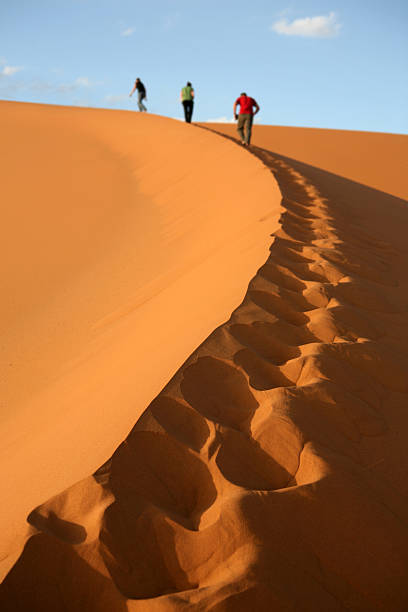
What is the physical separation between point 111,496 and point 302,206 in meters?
4.15

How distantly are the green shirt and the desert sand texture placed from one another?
11.0 m

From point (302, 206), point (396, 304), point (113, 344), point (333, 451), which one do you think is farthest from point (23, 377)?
point (302, 206)

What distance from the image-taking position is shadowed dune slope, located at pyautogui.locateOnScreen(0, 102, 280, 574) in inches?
63.9

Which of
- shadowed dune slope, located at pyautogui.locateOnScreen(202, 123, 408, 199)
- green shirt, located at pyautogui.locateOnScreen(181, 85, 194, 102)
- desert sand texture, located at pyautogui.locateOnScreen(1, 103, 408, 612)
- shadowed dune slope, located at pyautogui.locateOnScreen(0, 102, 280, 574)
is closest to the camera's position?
desert sand texture, located at pyautogui.locateOnScreen(1, 103, 408, 612)

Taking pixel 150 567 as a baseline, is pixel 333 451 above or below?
above

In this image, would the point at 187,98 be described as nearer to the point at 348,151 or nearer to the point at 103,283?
the point at 348,151

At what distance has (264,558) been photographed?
42.9 inches

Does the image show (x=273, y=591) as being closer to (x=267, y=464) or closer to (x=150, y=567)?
(x=150, y=567)

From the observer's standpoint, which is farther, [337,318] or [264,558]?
[337,318]

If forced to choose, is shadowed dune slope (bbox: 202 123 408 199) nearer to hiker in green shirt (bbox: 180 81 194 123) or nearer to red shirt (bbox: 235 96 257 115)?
hiker in green shirt (bbox: 180 81 194 123)

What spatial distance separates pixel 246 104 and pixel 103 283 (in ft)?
Answer: 20.8

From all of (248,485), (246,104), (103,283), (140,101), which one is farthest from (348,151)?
(248,485)

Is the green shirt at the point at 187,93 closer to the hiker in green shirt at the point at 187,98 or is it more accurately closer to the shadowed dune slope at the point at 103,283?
the hiker in green shirt at the point at 187,98

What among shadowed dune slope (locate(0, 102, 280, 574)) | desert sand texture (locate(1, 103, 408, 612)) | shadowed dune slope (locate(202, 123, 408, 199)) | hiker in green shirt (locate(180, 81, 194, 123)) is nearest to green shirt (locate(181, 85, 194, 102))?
hiker in green shirt (locate(180, 81, 194, 123))
